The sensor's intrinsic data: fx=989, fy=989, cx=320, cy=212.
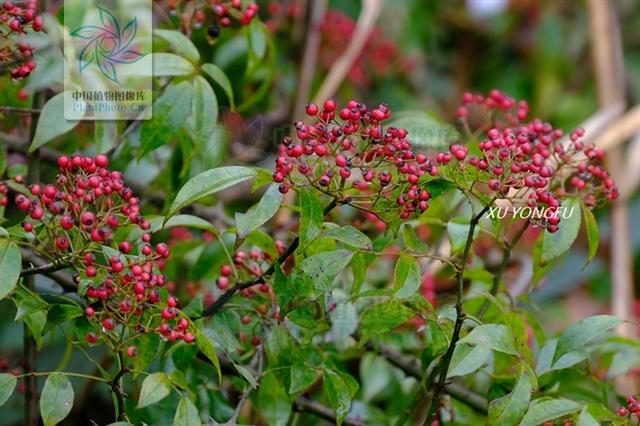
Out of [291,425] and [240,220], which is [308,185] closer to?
[240,220]

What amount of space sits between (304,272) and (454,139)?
0.53m

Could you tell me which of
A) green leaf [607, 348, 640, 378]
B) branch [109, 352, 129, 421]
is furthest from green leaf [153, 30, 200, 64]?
green leaf [607, 348, 640, 378]

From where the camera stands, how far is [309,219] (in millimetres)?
1154

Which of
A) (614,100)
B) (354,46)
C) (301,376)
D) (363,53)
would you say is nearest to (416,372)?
(301,376)

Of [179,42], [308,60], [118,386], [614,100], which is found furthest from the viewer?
[614,100]

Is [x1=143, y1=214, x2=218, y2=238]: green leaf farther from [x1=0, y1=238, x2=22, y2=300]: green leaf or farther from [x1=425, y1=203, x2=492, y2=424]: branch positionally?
[x1=425, y1=203, x2=492, y2=424]: branch

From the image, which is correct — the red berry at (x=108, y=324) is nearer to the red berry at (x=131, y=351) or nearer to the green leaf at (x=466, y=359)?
the red berry at (x=131, y=351)

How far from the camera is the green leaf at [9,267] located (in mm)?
1136

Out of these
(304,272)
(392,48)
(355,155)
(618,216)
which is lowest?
(618,216)

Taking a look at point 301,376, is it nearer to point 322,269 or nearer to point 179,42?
point 322,269

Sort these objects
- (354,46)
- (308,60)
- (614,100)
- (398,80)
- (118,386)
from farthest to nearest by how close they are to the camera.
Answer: (398,80) < (614,100) < (308,60) < (354,46) < (118,386)

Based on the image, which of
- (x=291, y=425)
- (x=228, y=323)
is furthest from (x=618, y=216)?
(x=228, y=323)

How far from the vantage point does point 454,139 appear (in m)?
1.62

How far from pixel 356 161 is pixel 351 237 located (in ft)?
0.31
